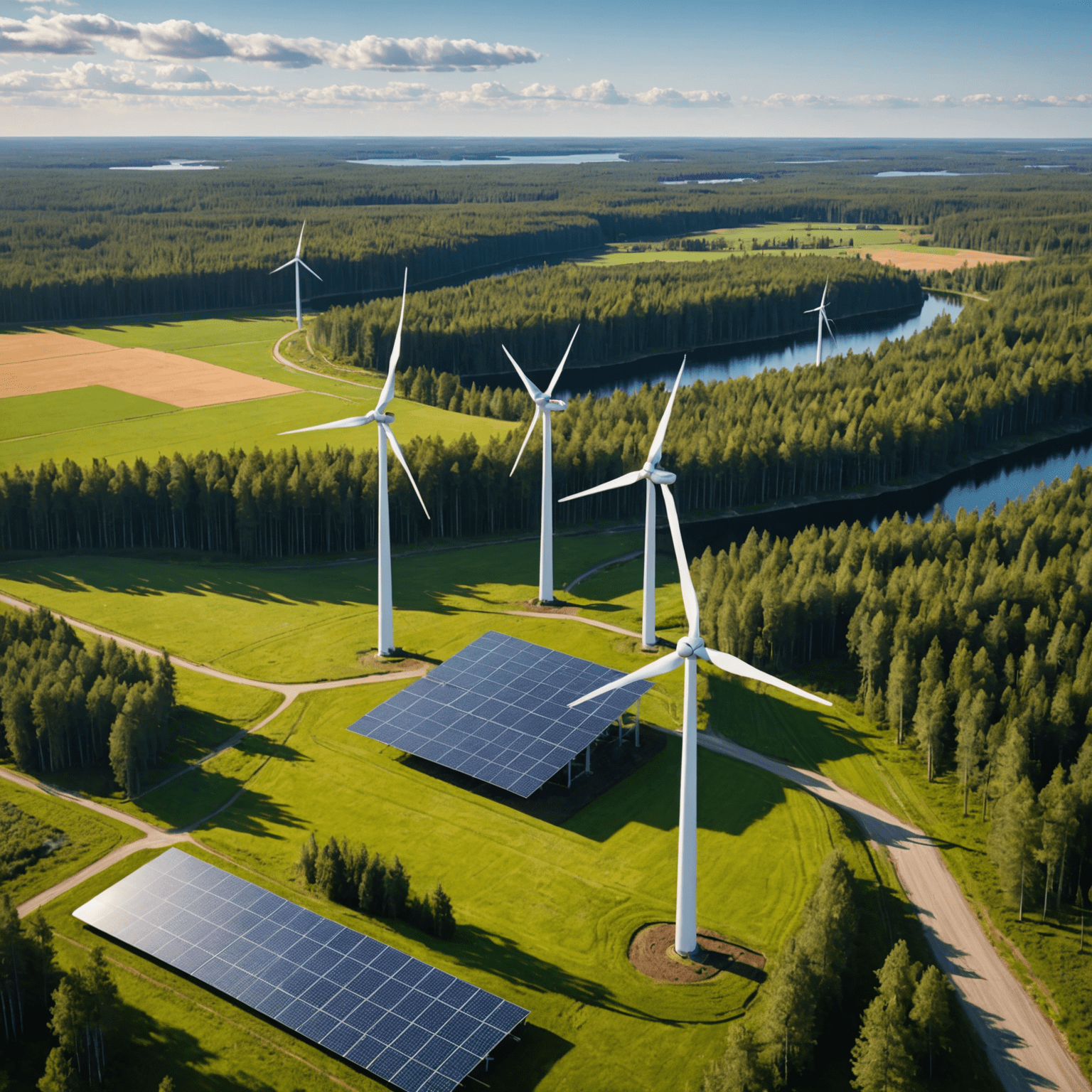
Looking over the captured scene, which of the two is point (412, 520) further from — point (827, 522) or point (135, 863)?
point (135, 863)

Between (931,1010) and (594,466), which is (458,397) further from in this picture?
(931,1010)

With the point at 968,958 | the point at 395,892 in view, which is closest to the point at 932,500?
the point at 968,958

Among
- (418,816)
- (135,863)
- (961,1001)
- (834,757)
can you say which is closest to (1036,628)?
(834,757)

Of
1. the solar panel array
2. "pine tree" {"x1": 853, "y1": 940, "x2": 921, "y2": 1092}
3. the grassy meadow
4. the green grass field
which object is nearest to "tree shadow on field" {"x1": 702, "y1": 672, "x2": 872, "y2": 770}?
the grassy meadow

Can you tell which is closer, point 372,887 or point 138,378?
point 372,887

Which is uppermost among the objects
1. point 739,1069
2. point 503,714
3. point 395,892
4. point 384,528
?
point 384,528

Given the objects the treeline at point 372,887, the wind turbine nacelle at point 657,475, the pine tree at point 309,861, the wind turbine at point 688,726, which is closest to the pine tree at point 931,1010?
the wind turbine at point 688,726
